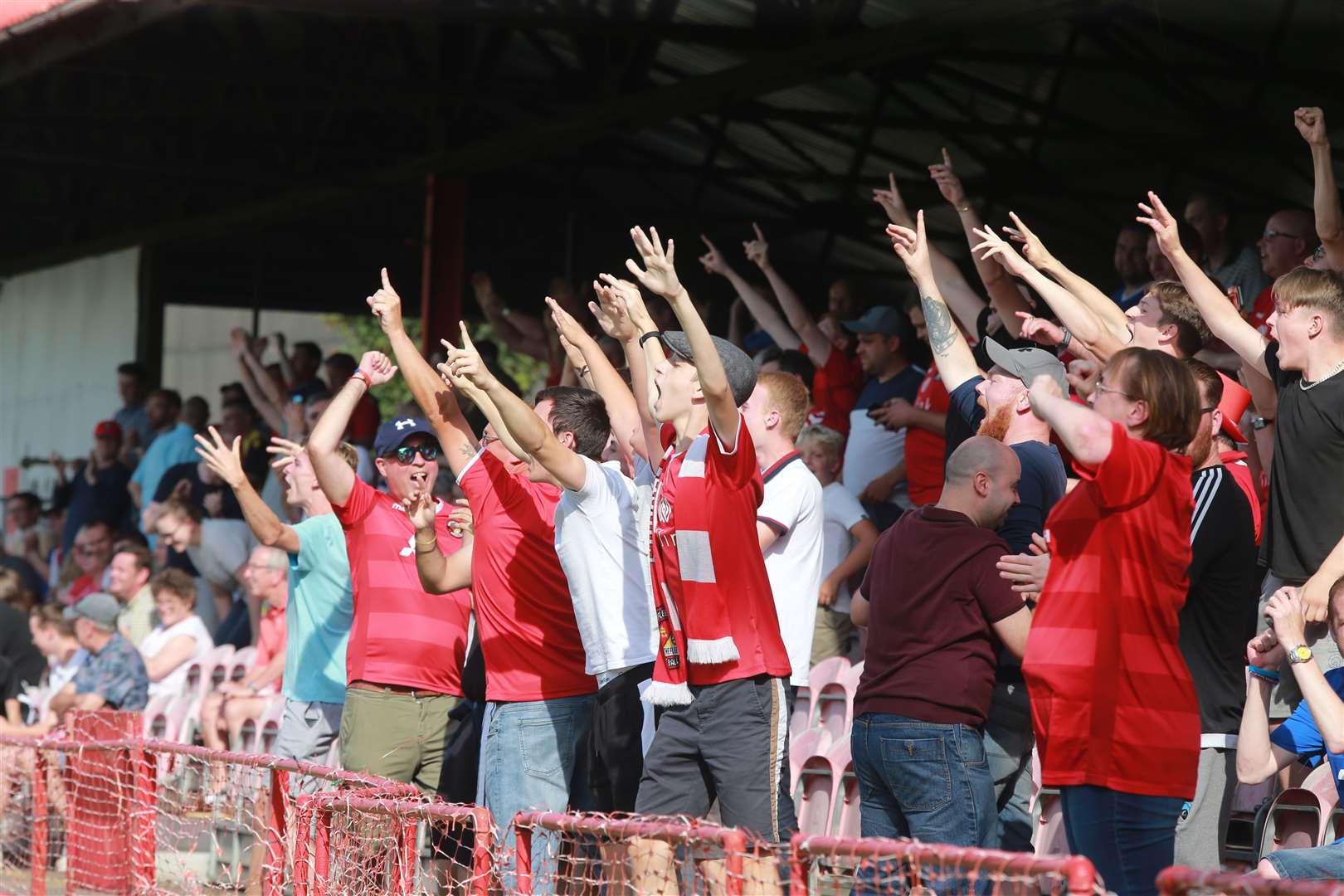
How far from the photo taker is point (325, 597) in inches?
309

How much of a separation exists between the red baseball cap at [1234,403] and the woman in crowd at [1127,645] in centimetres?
152

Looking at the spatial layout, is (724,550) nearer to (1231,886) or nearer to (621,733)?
(621,733)

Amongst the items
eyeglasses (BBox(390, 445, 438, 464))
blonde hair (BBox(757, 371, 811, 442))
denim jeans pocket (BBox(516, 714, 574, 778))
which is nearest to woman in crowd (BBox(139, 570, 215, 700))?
eyeglasses (BBox(390, 445, 438, 464))

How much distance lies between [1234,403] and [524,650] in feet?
8.66

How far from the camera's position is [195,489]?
42.8ft

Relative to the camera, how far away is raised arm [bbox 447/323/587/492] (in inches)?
218

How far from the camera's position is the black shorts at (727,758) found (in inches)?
201

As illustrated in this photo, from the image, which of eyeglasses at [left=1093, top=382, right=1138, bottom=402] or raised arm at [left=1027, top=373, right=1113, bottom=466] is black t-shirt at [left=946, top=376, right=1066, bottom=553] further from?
raised arm at [left=1027, top=373, right=1113, bottom=466]

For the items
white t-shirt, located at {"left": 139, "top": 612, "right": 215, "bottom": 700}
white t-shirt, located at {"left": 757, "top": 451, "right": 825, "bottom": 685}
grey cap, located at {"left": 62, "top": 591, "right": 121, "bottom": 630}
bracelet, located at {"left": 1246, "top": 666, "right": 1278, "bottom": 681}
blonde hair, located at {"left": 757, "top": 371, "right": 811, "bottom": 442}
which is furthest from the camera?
grey cap, located at {"left": 62, "top": 591, "right": 121, "bottom": 630}

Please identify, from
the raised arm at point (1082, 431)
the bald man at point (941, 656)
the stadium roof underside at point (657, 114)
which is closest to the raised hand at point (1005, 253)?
the bald man at point (941, 656)

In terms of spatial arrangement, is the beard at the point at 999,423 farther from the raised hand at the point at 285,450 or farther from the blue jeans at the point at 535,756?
the raised hand at the point at 285,450

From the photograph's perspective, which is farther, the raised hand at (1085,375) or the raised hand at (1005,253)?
the raised hand at (1085,375)

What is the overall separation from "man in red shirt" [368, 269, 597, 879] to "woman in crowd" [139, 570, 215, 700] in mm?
5279

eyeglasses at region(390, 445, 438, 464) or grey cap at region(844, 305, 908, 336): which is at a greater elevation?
grey cap at region(844, 305, 908, 336)
